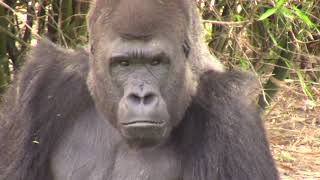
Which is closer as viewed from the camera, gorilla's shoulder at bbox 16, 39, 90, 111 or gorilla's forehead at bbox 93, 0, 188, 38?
gorilla's forehead at bbox 93, 0, 188, 38

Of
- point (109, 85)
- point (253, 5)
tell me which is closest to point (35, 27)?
point (253, 5)

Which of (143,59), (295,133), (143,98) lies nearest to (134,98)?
(143,98)

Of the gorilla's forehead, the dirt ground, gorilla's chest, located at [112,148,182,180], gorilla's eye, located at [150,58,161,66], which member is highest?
the gorilla's forehead

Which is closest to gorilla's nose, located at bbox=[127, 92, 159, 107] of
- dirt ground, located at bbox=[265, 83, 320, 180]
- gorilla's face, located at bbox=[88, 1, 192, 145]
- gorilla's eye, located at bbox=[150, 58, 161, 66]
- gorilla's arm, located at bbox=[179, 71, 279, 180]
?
gorilla's face, located at bbox=[88, 1, 192, 145]

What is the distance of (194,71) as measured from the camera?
13.1ft

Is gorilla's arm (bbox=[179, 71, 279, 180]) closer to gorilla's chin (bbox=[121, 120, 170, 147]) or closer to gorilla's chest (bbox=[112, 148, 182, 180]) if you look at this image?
gorilla's chest (bbox=[112, 148, 182, 180])

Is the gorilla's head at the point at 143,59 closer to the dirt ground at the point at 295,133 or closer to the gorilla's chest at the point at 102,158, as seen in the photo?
the gorilla's chest at the point at 102,158

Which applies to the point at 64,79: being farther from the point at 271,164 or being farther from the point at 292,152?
the point at 292,152

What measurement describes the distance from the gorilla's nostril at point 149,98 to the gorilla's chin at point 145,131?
0.28 feet

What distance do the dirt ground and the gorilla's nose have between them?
2.48m

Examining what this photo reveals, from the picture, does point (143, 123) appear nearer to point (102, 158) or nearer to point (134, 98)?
point (134, 98)

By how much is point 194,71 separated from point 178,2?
13.7 inches

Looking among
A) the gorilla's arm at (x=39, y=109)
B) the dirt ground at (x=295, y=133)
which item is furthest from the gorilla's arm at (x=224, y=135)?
the dirt ground at (x=295, y=133)

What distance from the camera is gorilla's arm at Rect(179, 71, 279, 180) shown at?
12.9 feet
